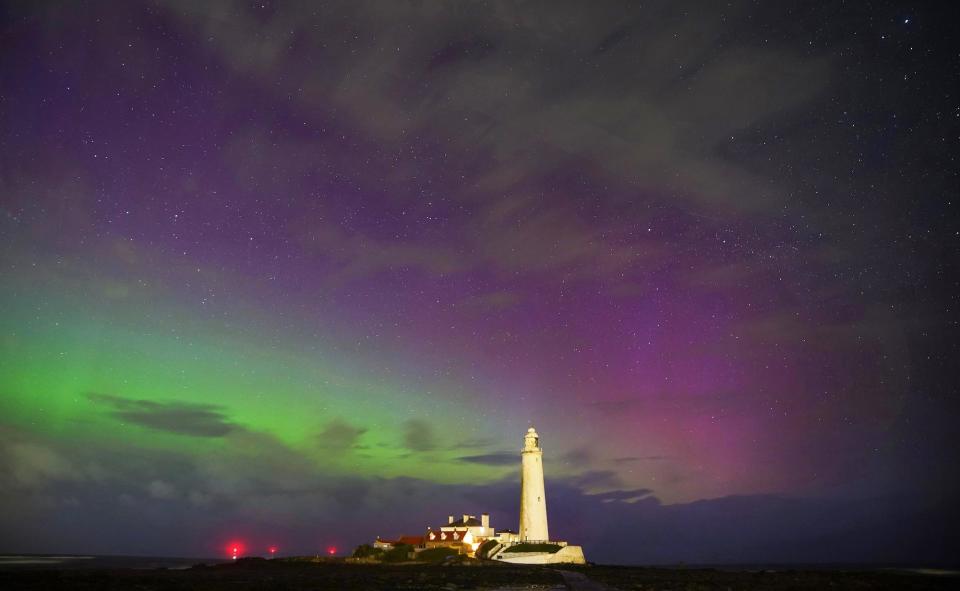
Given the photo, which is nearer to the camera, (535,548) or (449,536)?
(535,548)

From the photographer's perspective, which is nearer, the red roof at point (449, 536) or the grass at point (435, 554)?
the grass at point (435, 554)

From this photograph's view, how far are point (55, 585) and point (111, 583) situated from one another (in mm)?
3087

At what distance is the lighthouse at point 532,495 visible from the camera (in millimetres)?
74562

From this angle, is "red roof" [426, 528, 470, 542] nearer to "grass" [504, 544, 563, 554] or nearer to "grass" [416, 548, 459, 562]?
"grass" [416, 548, 459, 562]

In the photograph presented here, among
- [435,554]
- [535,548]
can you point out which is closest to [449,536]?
[435,554]

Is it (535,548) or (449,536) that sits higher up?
(449,536)

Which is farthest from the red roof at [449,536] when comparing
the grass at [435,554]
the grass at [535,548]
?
the grass at [535,548]

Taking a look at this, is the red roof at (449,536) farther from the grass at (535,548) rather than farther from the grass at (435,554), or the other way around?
the grass at (535,548)

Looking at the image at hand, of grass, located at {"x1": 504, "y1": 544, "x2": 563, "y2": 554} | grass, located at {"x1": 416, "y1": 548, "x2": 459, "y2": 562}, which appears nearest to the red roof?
grass, located at {"x1": 416, "y1": 548, "x2": 459, "y2": 562}

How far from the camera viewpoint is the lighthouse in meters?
74.6

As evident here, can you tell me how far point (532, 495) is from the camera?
76.0 metres

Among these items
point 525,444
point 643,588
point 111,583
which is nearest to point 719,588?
point 643,588

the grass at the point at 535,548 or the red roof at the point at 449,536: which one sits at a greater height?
the red roof at the point at 449,536

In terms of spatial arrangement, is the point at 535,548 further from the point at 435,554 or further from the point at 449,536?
the point at 449,536
